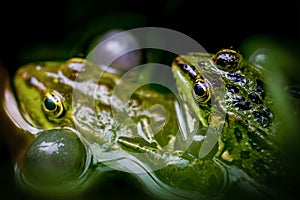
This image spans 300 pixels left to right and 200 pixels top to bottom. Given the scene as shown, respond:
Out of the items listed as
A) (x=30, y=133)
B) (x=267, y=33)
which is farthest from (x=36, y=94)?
(x=267, y=33)

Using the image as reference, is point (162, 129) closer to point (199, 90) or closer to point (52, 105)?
point (199, 90)

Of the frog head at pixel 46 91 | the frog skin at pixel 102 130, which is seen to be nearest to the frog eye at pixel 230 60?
the frog skin at pixel 102 130

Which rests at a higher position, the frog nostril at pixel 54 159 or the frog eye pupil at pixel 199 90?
the frog eye pupil at pixel 199 90

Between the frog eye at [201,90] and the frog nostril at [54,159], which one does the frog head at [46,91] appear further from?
the frog eye at [201,90]

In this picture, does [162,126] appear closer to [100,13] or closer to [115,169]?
[115,169]

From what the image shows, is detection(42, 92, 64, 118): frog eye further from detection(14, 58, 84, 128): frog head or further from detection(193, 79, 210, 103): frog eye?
detection(193, 79, 210, 103): frog eye

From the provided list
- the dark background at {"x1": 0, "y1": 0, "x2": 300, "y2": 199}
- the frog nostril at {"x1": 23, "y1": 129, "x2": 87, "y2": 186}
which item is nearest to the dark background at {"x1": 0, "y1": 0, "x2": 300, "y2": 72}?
the dark background at {"x1": 0, "y1": 0, "x2": 300, "y2": 199}
